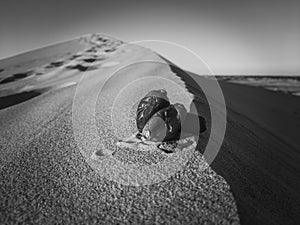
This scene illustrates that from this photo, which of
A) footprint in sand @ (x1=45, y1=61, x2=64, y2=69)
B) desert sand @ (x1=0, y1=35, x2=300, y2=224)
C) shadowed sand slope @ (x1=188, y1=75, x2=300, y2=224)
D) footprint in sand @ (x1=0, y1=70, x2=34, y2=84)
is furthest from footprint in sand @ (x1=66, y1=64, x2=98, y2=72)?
shadowed sand slope @ (x1=188, y1=75, x2=300, y2=224)

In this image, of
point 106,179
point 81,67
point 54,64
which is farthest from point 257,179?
point 54,64

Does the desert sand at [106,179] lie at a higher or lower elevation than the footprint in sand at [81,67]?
lower

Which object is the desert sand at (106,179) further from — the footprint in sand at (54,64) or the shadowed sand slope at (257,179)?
the footprint in sand at (54,64)

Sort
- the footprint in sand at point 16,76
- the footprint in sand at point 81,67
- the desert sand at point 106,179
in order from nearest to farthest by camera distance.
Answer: the desert sand at point 106,179 → the footprint in sand at point 16,76 → the footprint in sand at point 81,67

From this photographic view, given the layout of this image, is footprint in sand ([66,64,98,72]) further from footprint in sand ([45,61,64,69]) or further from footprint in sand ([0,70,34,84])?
footprint in sand ([0,70,34,84])

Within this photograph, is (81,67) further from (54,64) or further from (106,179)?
(106,179)

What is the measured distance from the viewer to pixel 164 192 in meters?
0.91

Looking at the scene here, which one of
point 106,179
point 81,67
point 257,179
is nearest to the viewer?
point 106,179

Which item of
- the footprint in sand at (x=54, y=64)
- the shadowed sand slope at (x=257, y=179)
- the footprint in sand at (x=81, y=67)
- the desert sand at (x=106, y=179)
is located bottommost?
the shadowed sand slope at (x=257, y=179)

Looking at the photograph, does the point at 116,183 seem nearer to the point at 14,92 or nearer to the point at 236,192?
the point at 236,192

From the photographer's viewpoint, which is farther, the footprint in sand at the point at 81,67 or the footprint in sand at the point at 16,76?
the footprint in sand at the point at 81,67

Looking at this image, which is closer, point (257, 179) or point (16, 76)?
point (257, 179)

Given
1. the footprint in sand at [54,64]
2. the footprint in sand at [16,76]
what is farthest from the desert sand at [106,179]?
the footprint in sand at [54,64]

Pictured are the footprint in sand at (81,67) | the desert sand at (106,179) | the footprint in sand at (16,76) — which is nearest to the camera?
the desert sand at (106,179)
